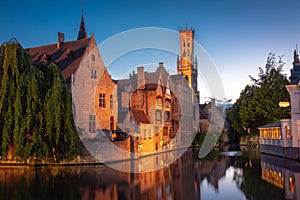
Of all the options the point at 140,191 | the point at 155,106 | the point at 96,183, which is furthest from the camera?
the point at 155,106

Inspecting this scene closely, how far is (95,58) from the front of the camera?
33156mm

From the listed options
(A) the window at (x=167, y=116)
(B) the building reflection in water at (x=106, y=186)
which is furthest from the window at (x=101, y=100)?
(B) the building reflection in water at (x=106, y=186)

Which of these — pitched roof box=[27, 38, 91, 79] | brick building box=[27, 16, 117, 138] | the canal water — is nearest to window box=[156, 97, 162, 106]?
brick building box=[27, 16, 117, 138]

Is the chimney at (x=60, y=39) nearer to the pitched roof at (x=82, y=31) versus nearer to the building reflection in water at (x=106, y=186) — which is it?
the pitched roof at (x=82, y=31)

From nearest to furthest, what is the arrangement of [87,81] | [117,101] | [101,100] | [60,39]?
1. [87,81]
2. [101,100]
3. [117,101]
4. [60,39]

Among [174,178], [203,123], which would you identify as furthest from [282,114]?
[174,178]

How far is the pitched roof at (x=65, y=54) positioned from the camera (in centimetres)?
3206

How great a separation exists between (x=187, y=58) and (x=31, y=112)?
9279cm

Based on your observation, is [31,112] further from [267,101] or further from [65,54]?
[267,101]

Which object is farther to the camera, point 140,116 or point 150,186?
point 140,116

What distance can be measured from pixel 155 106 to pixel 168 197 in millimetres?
28834

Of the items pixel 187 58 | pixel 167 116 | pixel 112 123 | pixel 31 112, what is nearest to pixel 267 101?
pixel 167 116

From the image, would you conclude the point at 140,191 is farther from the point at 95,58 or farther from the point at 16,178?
the point at 95,58

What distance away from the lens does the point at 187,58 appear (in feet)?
365
